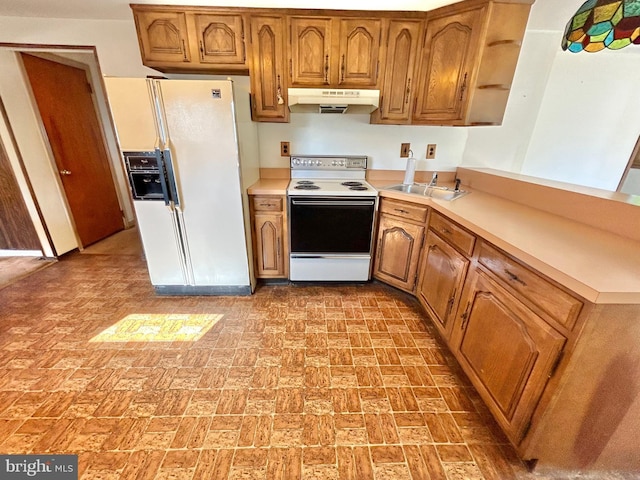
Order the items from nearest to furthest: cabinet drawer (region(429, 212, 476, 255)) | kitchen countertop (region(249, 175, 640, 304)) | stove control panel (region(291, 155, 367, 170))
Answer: kitchen countertop (region(249, 175, 640, 304)) < cabinet drawer (region(429, 212, 476, 255)) < stove control panel (region(291, 155, 367, 170))

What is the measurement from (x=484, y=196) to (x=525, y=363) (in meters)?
1.42

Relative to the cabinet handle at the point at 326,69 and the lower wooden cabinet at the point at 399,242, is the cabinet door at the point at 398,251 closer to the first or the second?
the lower wooden cabinet at the point at 399,242

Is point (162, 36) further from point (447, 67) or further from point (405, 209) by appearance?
point (405, 209)

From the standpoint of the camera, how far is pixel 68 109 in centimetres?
307

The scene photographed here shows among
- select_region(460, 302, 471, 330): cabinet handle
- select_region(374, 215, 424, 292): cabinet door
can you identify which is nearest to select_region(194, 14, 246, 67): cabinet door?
select_region(374, 215, 424, 292): cabinet door

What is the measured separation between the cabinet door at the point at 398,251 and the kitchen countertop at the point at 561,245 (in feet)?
1.08

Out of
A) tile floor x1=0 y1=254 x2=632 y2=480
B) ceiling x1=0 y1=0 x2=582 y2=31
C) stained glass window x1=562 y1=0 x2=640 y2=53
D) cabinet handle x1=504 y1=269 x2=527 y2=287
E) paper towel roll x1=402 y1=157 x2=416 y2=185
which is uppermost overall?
ceiling x1=0 y1=0 x2=582 y2=31

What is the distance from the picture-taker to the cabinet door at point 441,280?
1.70m

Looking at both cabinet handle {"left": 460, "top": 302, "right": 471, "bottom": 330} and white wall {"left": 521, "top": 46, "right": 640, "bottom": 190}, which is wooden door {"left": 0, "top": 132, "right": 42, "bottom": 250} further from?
white wall {"left": 521, "top": 46, "right": 640, "bottom": 190}

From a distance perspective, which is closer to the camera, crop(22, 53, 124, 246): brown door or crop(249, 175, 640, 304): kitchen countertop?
crop(249, 175, 640, 304): kitchen countertop

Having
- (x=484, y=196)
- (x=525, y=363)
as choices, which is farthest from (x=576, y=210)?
(x=525, y=363)

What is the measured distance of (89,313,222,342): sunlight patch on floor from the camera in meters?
1.93

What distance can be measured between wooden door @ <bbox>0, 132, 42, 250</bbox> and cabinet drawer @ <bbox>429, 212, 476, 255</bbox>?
4.07 m

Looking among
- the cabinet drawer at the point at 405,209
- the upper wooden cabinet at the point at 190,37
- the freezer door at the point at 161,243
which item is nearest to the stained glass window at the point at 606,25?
the cabinet drawer at the point at 405,209
